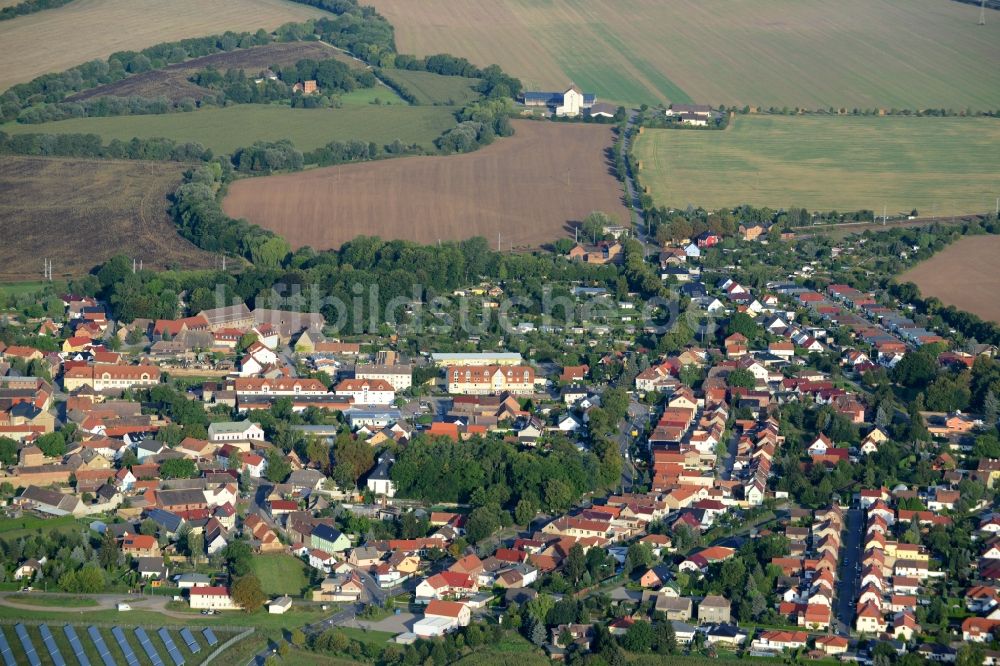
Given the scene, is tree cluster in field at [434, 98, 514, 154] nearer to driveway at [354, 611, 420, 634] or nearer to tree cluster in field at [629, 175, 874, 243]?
tree cluster in field at [629, 175, 874, 243]

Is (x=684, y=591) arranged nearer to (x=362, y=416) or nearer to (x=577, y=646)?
(x=577, y=646)

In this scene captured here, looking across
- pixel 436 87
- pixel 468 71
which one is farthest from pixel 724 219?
pixel 468 71

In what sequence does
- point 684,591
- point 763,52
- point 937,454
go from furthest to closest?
point 763,52 → point 937,454 → point 684,591

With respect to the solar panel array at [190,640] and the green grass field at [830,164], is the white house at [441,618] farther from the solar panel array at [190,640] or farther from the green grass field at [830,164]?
the green grass field at [830,164]

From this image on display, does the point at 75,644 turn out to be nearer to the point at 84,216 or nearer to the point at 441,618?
the point at 441,618

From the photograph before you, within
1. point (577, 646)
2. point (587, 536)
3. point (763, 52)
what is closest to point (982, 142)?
point (763, 52)

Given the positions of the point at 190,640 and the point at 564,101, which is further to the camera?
the point at 564,101

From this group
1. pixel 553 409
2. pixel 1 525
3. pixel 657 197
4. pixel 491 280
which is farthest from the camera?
pixel 657 197
